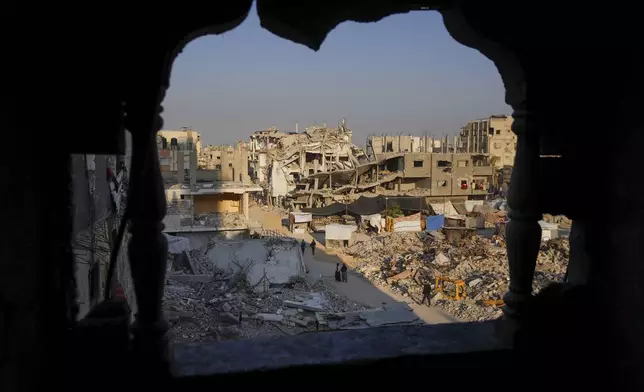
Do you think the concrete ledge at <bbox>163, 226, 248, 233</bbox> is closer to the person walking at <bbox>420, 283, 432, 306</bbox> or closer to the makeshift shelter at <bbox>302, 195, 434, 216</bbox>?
the makeshift shelter at <bbox>302, 195, 434, 216</bbox>

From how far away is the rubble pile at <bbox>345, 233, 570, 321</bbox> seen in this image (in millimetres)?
16516

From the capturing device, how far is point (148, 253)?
1.89 metres

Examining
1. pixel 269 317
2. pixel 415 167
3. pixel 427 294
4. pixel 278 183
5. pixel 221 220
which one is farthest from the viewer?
pixel 278 183

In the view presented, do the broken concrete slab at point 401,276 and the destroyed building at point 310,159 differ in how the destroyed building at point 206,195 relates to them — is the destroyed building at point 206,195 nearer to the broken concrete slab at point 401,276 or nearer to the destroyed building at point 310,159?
the destroyed building at point 310,159

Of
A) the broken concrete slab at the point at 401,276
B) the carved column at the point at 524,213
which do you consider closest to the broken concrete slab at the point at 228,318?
the broken concrete slab at the point at 401,276

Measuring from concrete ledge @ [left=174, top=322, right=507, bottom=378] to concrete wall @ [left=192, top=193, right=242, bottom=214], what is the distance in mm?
25044

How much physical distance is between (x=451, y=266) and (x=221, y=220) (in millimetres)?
11633

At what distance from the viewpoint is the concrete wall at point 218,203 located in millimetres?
26938

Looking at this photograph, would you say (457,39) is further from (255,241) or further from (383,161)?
(383,161)

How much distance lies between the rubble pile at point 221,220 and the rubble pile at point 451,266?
5.83m

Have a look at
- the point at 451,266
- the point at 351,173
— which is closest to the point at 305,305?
the point at 451,266

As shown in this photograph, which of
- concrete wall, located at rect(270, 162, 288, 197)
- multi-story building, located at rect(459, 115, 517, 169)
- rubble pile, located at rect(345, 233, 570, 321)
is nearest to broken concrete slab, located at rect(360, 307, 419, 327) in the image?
rubble pile, located at rect(345, 233, 570, 321)

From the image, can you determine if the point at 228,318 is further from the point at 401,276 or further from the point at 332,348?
the point at 332,348

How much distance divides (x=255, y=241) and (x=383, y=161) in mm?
17147
